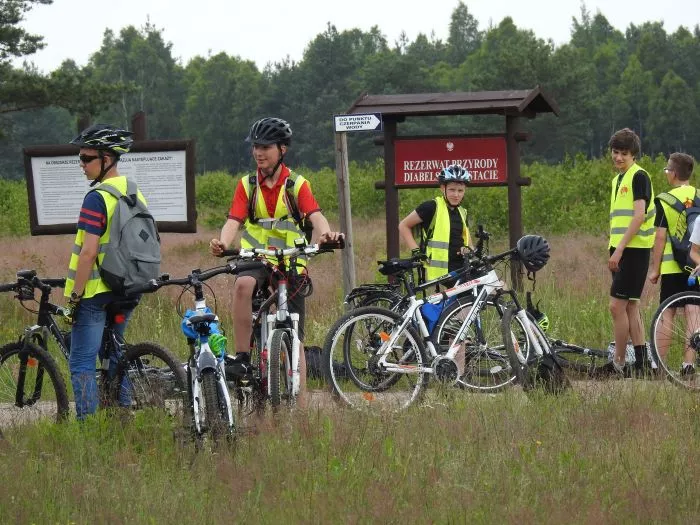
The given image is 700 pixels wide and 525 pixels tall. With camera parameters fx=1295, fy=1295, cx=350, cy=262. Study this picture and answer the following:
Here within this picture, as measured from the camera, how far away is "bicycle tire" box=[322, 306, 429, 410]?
8.48 metres

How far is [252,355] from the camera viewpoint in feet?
26.0

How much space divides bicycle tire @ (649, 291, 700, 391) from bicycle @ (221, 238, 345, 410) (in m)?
2.96

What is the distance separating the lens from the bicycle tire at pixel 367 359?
8477mm

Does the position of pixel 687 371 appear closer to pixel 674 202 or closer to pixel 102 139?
pixel 674 202

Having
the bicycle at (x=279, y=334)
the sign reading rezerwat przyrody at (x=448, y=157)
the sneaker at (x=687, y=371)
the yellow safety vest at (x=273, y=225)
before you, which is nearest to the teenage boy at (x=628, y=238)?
the sneaker at (x=687, y=371)

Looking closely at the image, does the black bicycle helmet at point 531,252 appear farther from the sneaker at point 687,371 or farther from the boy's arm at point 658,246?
the boy's arm at point 658,246

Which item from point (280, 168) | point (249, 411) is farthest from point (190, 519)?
point (280, 168)

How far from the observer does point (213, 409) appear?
6.57 metres

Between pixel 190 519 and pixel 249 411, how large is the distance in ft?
6.60

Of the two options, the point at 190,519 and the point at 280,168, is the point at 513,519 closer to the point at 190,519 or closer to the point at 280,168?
the point at 190,519

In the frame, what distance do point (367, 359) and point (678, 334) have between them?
7.84 feet

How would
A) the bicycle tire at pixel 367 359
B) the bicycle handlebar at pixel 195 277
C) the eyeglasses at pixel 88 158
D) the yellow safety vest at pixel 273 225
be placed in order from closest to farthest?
the bicycle handlebar at pixel 195 277 < the eyeglasses at pixel 88 158 < the yellow safety vest at pixel 273 225 < the bicycle tire at pixel 367 359

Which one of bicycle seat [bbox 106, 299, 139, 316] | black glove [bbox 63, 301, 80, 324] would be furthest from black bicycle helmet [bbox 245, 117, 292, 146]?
black glove [bbox 63, 301, 80, 324]

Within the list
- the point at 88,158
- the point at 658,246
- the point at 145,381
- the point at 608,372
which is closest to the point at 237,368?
the point at 145,381
